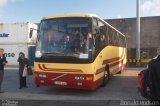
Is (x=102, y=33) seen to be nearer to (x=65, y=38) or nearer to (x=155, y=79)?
(x=65, y=38)

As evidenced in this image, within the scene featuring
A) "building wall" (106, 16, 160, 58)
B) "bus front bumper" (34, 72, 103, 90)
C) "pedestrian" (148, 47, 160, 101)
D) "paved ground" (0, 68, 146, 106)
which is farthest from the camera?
"building wall" (106, 16, 160, 58)

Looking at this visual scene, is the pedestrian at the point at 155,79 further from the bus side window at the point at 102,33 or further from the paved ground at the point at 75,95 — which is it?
the bus side window at the point at 102,33

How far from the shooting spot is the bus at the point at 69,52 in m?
11.0

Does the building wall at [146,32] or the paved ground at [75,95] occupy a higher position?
the building wall at [146,32]

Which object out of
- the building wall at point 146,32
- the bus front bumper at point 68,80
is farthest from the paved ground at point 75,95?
the building wall at point 146,32

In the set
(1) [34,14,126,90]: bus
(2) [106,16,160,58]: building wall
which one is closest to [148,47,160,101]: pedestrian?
(1) [34,14,126,90]: bus

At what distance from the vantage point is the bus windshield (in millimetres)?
11016

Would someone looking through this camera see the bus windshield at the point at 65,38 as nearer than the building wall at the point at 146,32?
Yes

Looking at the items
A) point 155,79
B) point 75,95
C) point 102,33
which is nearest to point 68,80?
point 75,95

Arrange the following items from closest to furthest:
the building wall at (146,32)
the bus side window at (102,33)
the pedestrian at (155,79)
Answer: the pedestrian at (155,79), the bus side window at (102,33), the building wall at (146,32)

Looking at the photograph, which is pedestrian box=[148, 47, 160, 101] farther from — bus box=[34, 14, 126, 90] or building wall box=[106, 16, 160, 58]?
building wall box=[106, 16, 160, 58]

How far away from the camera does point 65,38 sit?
11273 millimetres

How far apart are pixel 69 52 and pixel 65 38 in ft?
1.98

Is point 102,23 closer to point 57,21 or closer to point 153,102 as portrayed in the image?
point 57,21
